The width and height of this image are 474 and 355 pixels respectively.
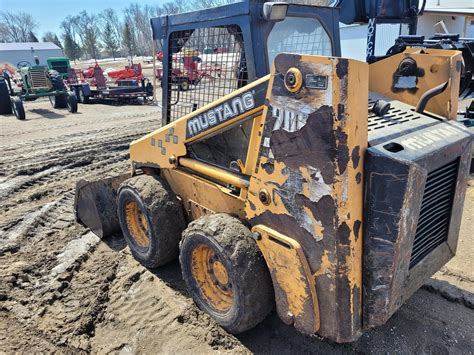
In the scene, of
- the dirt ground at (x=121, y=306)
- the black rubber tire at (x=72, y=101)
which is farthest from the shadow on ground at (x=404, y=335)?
the black rubber tire at (x=72, y=101)

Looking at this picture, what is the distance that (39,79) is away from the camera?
13.7m

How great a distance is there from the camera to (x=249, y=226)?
104 inches

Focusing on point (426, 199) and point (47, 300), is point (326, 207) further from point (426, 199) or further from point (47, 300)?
point (47, 300)

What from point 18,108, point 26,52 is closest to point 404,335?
point 18,108

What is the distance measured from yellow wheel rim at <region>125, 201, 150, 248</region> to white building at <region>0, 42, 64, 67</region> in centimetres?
5364

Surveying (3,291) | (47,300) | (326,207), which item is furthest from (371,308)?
(3,291)

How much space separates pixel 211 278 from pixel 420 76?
2123 millimetres

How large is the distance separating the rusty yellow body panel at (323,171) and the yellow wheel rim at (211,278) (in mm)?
713

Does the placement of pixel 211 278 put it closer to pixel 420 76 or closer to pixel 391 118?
pixel 391 118

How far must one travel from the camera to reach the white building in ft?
167

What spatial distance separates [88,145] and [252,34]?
22.8 feet

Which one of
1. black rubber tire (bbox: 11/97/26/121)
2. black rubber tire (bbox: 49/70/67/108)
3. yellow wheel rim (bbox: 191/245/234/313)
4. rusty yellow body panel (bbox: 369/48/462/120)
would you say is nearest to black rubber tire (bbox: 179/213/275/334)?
yellow wheel rim (bbox: 191/245/234/313)

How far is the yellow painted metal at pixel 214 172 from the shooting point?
264cm

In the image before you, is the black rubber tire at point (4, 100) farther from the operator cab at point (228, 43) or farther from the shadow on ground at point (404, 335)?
the shadow on ground at point (404, 335)
